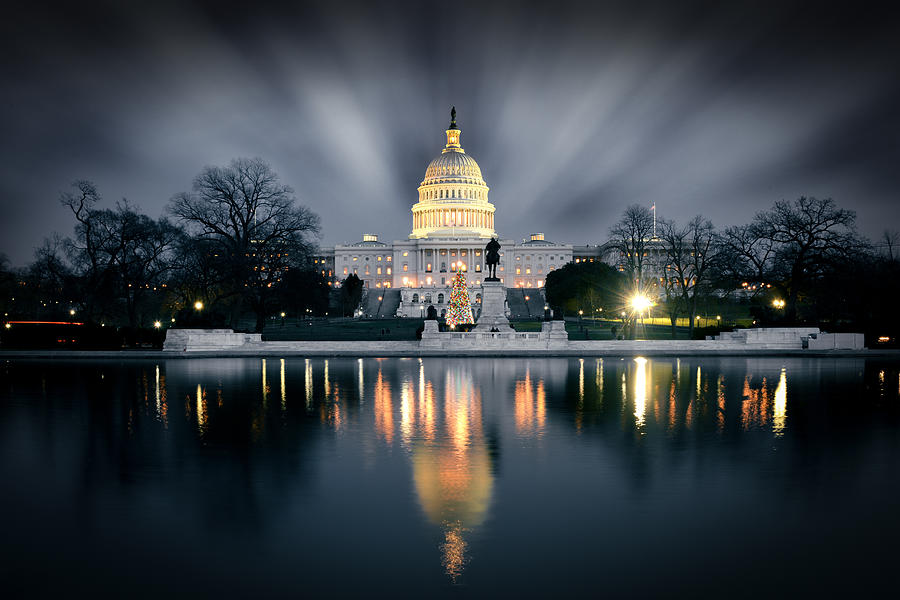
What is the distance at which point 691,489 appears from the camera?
879cm

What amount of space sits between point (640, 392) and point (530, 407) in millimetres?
4522

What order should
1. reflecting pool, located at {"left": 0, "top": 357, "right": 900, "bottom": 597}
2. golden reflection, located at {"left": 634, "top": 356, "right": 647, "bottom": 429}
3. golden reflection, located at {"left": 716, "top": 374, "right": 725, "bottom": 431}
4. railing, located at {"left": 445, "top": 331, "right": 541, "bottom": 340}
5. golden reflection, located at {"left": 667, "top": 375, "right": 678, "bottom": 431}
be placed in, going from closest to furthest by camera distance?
1. reflecting pool, located at {"left": 0, "top": 357, "right": 900, "bottom": 597}
2. golden reflection, located at {"left": 667, "top": 375, "right": 678, "bottom": 431}
3. golden reflection, located at {"left": 716, "top": 374, "right": 725, "bottom": 431}
4. golden reflection, located at {"left": 634, "top": 356, "right": 647, "bottom": 429}
5. railing, located at {"left": 445, "top": 331, "right": 541, "bottom": 340}

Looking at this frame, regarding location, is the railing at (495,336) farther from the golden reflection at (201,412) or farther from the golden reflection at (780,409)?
the golden reflection at (201,412)

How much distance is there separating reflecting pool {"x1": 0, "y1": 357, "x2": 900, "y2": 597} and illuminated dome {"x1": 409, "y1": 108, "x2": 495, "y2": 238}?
433ft

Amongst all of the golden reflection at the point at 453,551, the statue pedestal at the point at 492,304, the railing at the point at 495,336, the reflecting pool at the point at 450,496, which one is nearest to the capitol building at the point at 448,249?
the statue pedestal at the point at 492,304

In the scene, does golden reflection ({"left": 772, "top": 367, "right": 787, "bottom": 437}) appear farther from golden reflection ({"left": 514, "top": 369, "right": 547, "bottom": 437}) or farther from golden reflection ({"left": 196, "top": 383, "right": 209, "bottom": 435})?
golden reflection ({"left": 196, "top": 383, "right": 209, "bottom": 435})

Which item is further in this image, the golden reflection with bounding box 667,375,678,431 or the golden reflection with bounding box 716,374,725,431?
the golden reflection with bounding box 716,374,725,431

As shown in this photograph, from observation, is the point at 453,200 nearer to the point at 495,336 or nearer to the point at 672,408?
the point at 495,336

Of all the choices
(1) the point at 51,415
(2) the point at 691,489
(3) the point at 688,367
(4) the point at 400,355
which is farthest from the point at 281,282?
(2) the point at 691,489

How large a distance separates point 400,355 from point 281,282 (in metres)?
18.8

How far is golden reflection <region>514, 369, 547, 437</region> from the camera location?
13203 mm

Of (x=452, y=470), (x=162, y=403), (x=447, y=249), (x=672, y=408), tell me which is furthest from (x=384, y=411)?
(x=447, y=249)

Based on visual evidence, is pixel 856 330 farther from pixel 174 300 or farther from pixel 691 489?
pixel 174 300

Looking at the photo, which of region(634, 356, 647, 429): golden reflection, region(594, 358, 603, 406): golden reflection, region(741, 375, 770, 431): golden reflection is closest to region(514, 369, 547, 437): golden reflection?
region(594, 358, 603, 406): golden reflection
